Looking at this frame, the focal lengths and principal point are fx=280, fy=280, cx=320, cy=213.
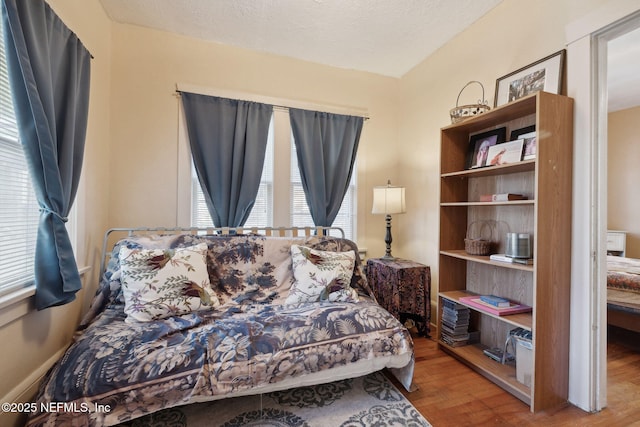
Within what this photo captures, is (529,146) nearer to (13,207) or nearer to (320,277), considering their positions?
(320,277)

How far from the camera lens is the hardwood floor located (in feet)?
4.96

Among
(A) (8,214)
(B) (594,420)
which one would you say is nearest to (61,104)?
(A) (8,214)

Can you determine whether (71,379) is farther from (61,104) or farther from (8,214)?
(61,104)

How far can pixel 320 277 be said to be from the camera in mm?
1967

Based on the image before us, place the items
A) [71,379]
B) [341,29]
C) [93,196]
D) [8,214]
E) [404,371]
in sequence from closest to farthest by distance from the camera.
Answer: [71,379]
[8,214]
[404,371]
[93,196]
[341,29]

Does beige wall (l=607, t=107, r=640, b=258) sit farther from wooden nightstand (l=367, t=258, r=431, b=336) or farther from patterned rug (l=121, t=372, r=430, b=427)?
patterned rug (l=121, t=372, r=430, b=427)

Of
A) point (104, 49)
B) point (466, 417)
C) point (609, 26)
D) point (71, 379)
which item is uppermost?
point (104, 49)

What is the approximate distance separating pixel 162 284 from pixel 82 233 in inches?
32.2

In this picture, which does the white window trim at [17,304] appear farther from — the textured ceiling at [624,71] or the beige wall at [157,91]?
the textured ceiling at [624,71]

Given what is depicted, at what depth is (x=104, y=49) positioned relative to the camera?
7.42 feet

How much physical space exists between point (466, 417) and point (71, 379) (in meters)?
1.93

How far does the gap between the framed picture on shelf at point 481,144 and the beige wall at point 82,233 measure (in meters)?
2.88

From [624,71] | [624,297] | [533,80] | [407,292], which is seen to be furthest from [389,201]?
[624,71]

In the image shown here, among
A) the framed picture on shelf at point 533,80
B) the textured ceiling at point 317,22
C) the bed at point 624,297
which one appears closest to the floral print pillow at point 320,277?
the framed picture on shelf at point 533,80
